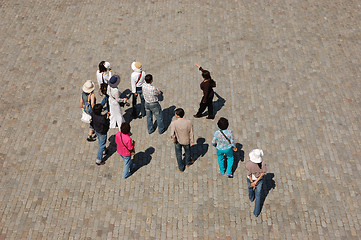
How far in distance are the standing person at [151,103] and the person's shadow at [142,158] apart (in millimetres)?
646

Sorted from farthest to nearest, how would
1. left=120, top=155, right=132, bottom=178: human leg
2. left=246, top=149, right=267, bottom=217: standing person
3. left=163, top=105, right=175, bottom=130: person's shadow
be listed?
left=163, top=105, right=175, bottom=130: person's shadow → left=120, top=155, right=132, bottom=178: human leg → left=246, top=149, right=267, bottom=217: standing person

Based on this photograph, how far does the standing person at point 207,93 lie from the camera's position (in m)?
9.16

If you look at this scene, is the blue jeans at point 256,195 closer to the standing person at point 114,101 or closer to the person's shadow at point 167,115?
the person's shadow at point 167,115

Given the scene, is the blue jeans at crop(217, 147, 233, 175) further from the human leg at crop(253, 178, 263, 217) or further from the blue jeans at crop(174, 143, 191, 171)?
the human leg at crop(253, 178, 263, 217)

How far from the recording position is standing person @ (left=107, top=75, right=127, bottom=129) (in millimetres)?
8867

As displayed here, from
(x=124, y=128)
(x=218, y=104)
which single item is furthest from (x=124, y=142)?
(x=218, y=104)

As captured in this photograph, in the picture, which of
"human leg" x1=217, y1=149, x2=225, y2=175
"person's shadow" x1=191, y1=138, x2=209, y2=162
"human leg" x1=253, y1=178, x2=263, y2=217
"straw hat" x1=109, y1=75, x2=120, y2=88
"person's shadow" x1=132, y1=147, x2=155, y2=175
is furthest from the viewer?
"person's shadow" x1=191, y1=138, x2=209, y2=162

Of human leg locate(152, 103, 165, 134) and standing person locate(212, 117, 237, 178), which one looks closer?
standing person locate(212, 117, 237, 178)

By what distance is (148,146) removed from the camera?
9.51 metres

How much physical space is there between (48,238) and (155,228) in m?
2.40

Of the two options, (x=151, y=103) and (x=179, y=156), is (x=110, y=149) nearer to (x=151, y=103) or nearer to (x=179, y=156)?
(x=151, y=103)

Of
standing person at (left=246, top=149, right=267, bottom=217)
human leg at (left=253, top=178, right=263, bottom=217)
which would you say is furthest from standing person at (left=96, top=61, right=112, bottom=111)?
human leg at (left=253, top=178, right=263, bottom=217)

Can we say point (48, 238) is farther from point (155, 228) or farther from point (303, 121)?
point (303, 121)

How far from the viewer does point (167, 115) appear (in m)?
10.3
